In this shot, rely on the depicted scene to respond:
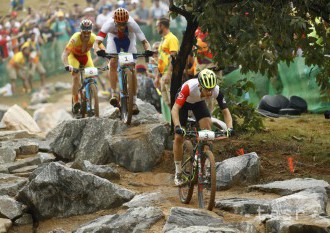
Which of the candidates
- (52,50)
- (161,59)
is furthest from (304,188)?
(52,50)

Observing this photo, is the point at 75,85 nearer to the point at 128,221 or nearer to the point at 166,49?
the point at 166,49

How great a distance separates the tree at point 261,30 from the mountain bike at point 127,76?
Result: 44.9 inches

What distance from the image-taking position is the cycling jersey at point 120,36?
15.0m

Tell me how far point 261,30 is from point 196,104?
1.61 metres

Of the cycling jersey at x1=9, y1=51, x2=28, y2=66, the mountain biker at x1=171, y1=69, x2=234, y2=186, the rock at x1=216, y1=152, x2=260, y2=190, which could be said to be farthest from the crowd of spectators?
A: the mountain biker at x1=171, y1=69, x2=234, y2=186

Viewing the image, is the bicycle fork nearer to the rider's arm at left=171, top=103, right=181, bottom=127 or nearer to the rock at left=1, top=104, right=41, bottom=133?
the rock at left=1, top=104, right=41, bottom=133

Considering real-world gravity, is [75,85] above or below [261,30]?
below

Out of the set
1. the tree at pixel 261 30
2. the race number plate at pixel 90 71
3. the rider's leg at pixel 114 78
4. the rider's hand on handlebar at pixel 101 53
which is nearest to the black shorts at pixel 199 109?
the tree at pixel 261 30

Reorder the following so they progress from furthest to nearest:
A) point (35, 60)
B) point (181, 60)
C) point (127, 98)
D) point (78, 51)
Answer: point (35, 60)
point (78, 51)
point (181, 60)
point (127, 98)

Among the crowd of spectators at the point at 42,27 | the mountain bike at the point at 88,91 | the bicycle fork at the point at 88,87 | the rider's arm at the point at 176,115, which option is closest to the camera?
the rider's arm at the point at 176,115

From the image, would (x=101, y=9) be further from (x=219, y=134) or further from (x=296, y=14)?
(x=219, y=134)

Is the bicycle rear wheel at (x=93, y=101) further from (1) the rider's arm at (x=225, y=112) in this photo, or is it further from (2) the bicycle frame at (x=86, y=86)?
(1) the rider's arm at (x=225, y=112)

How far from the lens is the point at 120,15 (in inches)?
578

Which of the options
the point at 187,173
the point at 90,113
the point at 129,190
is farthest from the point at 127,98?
the point at 187,173
